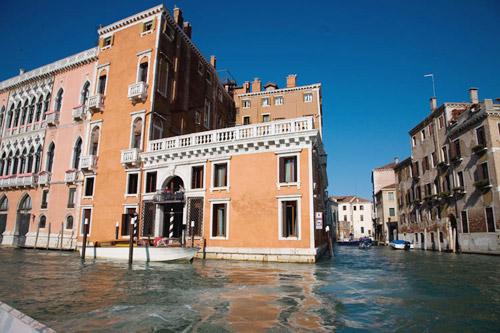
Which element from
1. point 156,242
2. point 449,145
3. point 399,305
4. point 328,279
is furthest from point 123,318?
point 449,145

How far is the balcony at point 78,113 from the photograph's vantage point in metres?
24.4

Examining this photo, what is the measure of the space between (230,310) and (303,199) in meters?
9.75

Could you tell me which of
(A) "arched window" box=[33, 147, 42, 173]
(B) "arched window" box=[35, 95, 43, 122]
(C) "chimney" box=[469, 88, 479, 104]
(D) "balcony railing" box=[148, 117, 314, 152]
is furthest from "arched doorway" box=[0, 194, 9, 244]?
(C) "chimney" box=[469, 88, 479, 104]

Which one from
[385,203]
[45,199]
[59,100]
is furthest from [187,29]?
[385,203]

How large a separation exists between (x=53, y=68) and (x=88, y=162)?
11.3 metres

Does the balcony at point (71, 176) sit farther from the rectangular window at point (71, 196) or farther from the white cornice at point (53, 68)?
the white cornice at point (53, 68)

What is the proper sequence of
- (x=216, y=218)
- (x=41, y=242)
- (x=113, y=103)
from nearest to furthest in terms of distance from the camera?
(x=216, y=218) < (x=113, y=103) < (x=41, y=242)

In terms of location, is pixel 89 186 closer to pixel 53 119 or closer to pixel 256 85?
pixel 53 119

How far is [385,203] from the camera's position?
44.8 metres

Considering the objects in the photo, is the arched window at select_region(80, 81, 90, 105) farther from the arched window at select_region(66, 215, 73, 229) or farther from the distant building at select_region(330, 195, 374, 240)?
the distant building at select_region(330, 195, 374, 240)

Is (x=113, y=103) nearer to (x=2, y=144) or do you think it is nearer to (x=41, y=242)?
(x=41, y=242)

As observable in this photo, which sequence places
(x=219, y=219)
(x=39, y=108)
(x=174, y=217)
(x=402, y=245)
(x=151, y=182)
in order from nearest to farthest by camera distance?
(x=219, y=219)
(x=174, y=217)
(x=151, y=182)
(x=39, y=108)
(x=402, y=245)

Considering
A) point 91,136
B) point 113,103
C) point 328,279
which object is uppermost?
point 113,103

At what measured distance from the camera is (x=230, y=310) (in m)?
6.24
